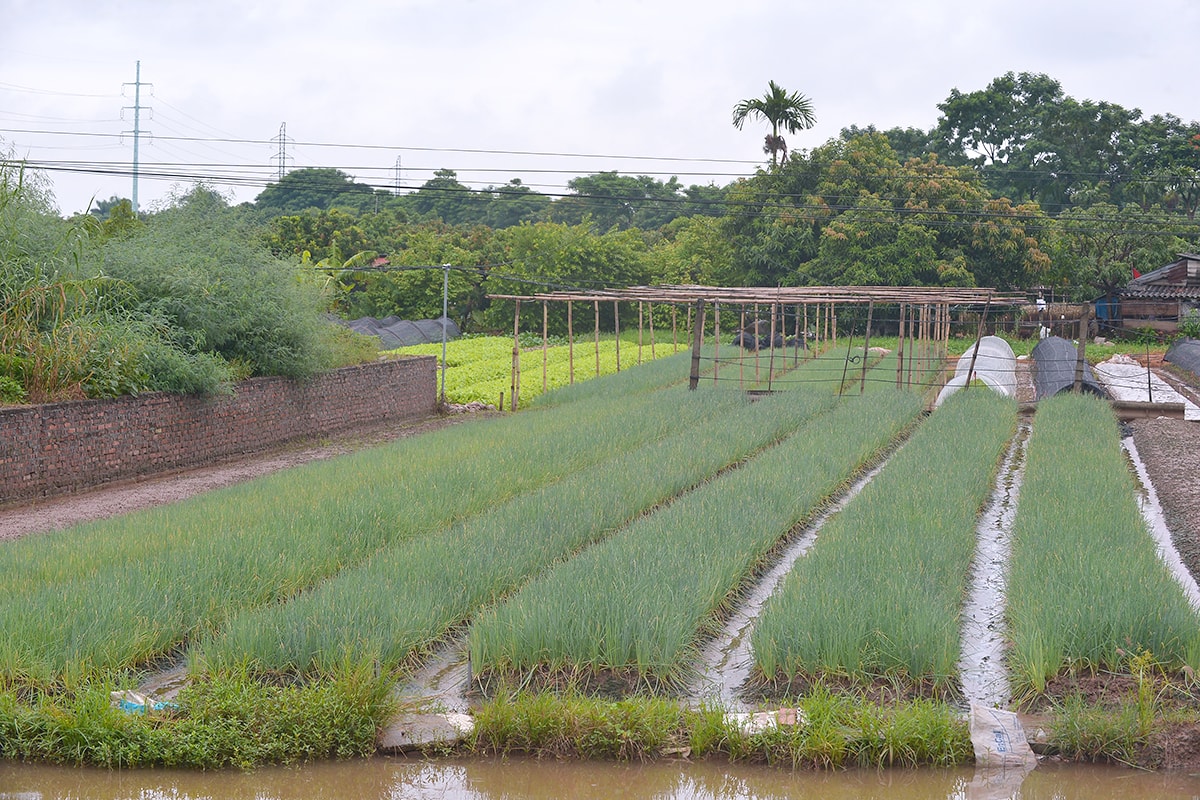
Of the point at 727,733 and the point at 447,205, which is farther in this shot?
the point at 447,205

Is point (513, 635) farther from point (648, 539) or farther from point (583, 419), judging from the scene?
point (583, 419)

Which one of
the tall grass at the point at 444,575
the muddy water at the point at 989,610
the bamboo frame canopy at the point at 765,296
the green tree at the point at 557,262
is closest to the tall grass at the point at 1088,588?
the muddy water at the point at 989,610

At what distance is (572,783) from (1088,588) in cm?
351

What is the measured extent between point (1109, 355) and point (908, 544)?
990 inches

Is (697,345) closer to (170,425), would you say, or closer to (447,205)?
(170,425)

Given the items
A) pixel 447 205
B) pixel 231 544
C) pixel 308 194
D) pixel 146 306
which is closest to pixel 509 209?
pixel 447 205

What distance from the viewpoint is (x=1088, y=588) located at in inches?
266

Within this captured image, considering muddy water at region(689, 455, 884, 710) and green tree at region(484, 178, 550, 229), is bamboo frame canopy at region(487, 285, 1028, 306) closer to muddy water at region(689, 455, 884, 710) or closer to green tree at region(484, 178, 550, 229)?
muddy water at region(689, 455, 884, 710)

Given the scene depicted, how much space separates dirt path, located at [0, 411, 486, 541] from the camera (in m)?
10.6

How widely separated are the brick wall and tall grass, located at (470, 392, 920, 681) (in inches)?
260

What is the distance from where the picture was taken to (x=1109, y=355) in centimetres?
3030

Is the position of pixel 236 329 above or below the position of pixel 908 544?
above

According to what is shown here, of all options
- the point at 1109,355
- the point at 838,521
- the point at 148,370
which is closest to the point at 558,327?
the point at 1109,355

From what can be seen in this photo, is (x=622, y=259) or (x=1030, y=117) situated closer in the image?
(x=622, y=259)
